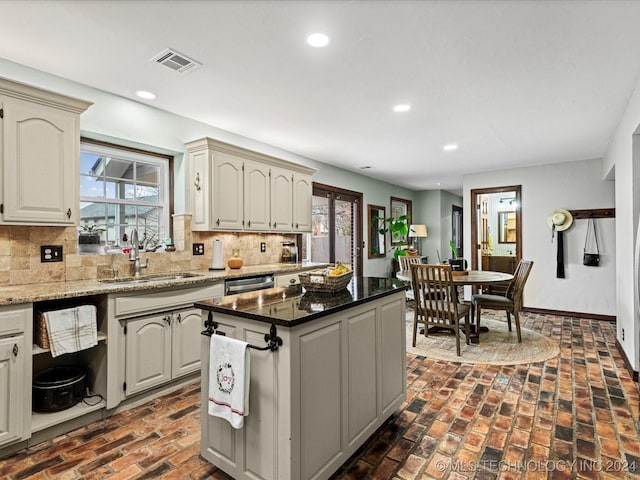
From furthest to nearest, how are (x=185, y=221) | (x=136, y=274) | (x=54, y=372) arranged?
1. (x=185, y=221)
2. (x=136, y=274)
3. (x=54, y=372)

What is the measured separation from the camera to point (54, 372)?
99.3 inches

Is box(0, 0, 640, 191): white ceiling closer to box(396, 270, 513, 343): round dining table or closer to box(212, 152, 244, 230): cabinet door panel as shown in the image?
box(212, 152, 244, 230): cabinet door panel

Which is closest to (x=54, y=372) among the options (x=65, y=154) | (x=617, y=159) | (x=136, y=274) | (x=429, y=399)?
(x=136, y=274)

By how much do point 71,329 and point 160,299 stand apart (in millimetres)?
618

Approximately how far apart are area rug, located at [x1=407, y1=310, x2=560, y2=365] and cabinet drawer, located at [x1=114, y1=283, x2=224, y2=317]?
2290mm

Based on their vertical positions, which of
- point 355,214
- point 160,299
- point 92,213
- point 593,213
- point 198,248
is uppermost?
point 355,214

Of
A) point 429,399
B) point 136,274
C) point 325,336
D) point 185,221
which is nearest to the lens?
point 325,336

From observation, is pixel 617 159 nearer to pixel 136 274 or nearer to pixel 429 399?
pixel 429 399

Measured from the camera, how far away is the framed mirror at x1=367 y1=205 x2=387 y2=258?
7.28m

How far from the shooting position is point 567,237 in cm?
575

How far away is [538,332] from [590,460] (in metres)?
3.02

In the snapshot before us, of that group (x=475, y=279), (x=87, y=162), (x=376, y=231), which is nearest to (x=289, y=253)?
(x=475, y=279)

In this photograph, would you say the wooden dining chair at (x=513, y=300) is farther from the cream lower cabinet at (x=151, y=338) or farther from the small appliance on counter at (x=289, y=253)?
the cream lower cabinet at (x=151, y=338)

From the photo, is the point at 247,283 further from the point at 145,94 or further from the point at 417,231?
the point at 417,231
